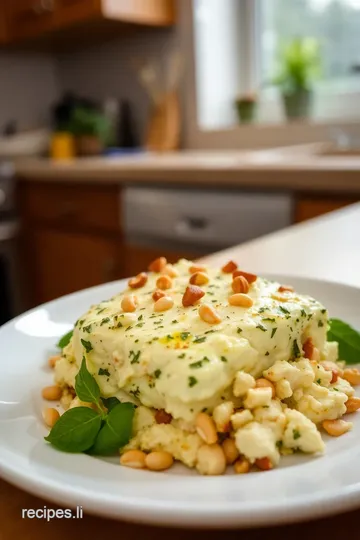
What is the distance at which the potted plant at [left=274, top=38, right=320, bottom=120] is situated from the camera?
265 centimetres

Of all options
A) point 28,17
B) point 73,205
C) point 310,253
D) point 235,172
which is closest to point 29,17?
point 28,17

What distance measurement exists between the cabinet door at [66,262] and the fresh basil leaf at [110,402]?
1.90m

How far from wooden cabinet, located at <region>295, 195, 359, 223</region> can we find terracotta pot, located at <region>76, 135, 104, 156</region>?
1.43 metres

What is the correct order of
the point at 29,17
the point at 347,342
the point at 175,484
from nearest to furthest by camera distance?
1. the point at 175,484
2. the point at 347,342
3. the point at 29,17

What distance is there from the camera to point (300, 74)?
Answer: 265cm

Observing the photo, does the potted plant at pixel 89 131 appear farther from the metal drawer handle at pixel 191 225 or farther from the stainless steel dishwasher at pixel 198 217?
the metal drawer handle at pixel 191 225

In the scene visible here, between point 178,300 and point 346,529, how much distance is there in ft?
0.85

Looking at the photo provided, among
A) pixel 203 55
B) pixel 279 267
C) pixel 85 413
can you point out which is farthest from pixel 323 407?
pixel 203 55

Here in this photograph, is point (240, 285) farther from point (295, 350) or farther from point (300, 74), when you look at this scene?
point (300, 74)

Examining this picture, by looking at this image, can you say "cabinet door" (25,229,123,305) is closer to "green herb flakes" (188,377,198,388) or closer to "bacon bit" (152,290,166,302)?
"bacon bit" (152,290,166,302)

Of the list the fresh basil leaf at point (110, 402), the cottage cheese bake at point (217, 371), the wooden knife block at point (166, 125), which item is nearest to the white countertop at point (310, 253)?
the cottage cheese bake at point (217, 371)

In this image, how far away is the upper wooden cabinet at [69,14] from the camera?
2.66 meters

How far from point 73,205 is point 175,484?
2255 mm

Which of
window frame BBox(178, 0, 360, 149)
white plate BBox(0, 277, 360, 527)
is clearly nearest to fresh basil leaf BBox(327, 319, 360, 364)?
white plate BBox(0, 277, 360, 527)
